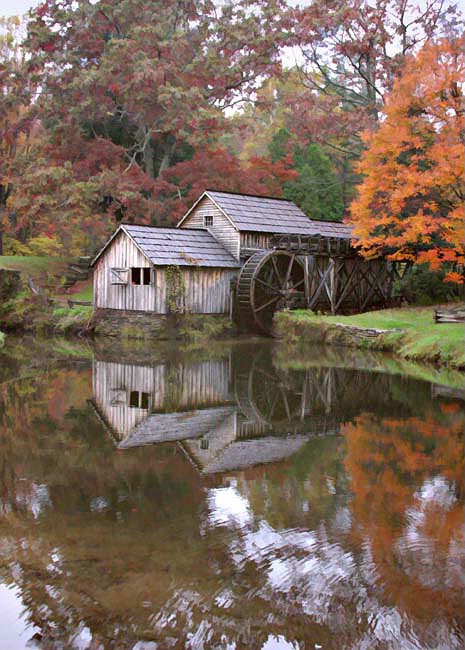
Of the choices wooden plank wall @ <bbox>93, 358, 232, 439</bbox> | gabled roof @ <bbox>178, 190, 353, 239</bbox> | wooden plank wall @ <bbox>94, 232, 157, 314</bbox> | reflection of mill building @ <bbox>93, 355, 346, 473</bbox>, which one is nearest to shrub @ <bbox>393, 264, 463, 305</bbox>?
gabled roof @ <bbox>178, 190, 353, 239</bbox>

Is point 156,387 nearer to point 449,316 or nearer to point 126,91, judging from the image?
point 449,316

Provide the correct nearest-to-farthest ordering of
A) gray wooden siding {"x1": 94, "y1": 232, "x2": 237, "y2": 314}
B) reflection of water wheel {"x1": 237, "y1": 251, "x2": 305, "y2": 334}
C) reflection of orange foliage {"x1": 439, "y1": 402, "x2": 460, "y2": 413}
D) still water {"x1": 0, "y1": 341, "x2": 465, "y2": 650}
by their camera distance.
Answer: still water {"x1": 0, "y1": 341, "x2": 465, "y2": 650} < reflection of orange foliage {"x1": 439, "y1": 402, "x2": 460, "y2": 413} < gray wooden siding {"x1": 94, "y1": 232, "x2": 237, "y2": 314} < reflection of water wheel {"x1": 237, "y1": 251, "x2": 305, "y2": 334}

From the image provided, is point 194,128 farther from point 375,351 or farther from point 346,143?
point 375,351

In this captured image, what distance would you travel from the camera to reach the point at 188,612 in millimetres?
5355

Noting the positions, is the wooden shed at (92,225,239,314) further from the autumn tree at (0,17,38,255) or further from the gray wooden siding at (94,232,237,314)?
the autumn tree at (0,17,38,255)

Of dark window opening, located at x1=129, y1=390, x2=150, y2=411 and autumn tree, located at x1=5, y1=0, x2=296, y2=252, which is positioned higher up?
autumn tree, located at x1=5, y1=0, x2=296, y2=252

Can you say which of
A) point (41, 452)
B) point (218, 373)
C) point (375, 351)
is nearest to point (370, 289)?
point (375, 351)

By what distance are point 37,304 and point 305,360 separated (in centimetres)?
1400

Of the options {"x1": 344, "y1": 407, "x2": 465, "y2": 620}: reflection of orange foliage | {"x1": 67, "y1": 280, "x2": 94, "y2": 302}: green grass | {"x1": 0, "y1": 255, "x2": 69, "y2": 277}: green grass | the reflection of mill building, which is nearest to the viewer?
{"x1": 344, "y1": 407, "x2": 465, "y2": 620}: reflection of orange foliage

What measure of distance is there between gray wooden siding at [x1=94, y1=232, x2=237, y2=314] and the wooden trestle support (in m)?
1.06

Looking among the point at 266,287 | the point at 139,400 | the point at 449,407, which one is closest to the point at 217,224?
the point at 266,287

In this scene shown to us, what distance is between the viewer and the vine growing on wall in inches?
1002

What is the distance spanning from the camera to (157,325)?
84.5ft

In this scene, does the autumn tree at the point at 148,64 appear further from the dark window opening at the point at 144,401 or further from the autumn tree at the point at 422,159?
the dark window opening at the point at 144,401
